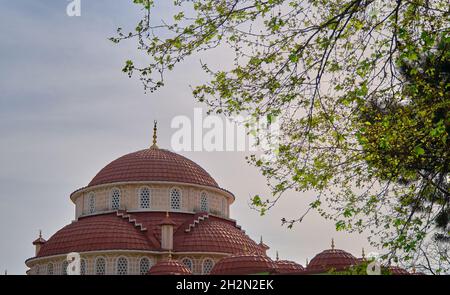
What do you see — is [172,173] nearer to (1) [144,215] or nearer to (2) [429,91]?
(1) [144,215]

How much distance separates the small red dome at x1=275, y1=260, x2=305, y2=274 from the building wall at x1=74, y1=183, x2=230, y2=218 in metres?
8.45

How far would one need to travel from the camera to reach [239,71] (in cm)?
1252

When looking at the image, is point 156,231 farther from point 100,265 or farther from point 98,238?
point 100,265

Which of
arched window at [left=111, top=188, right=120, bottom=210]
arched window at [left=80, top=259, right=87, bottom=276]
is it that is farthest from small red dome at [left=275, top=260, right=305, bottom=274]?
arched window at [left=111, top=188, right=120, bottom=210]

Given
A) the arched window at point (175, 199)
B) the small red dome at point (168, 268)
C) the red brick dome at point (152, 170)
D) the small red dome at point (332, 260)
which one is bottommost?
the small red dome at point (168, 268)

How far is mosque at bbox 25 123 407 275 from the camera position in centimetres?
4109

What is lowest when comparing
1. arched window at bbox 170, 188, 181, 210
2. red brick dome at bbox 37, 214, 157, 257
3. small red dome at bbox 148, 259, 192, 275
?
small red dome at bbox 148, 259, 192, 275

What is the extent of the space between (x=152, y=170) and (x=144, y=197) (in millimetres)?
1597

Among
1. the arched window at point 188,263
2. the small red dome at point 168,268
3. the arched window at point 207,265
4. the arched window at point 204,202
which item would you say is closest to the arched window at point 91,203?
the arched window at point 204,202

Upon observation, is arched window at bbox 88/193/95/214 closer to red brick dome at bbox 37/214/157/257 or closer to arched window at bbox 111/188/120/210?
arched window at bbox 111/188/120/210

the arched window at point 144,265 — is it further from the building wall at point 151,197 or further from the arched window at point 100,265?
the building wall at point 151,197

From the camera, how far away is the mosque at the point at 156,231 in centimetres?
4109

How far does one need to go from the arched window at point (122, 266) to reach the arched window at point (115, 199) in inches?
183
